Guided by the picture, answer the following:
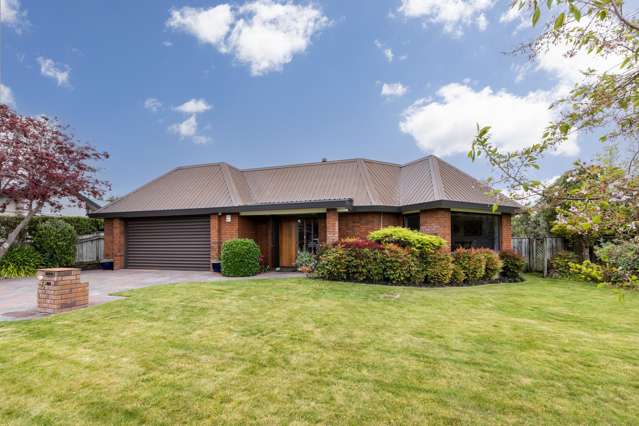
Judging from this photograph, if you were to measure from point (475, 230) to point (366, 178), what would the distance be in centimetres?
470

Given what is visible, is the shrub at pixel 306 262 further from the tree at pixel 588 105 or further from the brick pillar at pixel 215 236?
the tree at pixel 588 105

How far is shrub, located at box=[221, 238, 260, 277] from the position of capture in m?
10.8

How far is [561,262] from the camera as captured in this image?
38.6ft

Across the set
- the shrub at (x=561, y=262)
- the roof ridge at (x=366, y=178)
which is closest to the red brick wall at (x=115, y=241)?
the roof ridge at (x=366, y=178)

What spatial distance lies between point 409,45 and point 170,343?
1227 cm

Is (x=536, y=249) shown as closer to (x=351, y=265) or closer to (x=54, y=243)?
(x=351, y=265)

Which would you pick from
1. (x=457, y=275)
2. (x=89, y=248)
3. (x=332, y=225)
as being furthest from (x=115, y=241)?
(x=457, y=275)

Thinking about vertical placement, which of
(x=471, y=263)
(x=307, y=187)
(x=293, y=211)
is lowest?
(x=471, y=263)

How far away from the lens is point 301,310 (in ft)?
19.5

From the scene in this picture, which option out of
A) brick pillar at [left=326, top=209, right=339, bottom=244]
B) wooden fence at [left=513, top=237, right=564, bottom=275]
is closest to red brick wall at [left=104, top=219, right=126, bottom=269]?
brick pillar at [left=326, top=209, right=339, bottom=244]

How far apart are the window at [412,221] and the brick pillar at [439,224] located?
96cm

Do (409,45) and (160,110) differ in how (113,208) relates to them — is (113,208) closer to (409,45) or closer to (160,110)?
(160,110)

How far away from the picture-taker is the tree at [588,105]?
1987mm

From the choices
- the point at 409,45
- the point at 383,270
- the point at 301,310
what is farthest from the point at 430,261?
the point at 409,45
